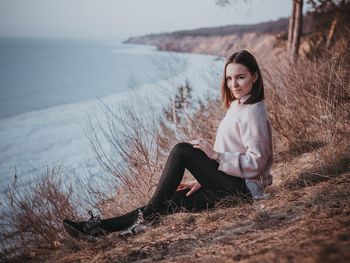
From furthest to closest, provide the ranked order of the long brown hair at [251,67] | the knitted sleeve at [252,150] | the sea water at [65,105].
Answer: the sea water at [65,105], the long brown hair at [251,67], the knitted sleeve at [252,150]

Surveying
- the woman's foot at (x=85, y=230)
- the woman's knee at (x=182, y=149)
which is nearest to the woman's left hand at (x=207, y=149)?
the woman's knee at (x=182, y=149)

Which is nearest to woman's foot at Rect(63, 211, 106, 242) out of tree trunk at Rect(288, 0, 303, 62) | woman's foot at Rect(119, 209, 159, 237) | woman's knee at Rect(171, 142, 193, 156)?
woman's foot at Rect(119, 209, 159, 237)

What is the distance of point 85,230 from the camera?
8.16 ft

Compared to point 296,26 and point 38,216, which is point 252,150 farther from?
point 296,26

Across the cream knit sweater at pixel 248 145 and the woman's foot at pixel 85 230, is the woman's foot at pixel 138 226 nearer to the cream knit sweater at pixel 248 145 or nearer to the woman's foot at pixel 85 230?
the woman's foot at pixel 85 230

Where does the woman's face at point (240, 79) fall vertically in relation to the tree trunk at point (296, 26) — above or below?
below

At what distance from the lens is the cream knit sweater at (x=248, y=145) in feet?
7.61

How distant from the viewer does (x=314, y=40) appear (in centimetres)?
1085

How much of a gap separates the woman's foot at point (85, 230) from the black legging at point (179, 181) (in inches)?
2.5

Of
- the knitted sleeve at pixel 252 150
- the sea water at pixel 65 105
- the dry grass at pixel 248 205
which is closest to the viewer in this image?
the dry grass at pixel 248 205

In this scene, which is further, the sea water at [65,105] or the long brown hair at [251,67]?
the sea water at [65,105]

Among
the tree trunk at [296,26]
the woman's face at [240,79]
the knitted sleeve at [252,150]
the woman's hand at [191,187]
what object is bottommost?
the woman's hand at [191,187]

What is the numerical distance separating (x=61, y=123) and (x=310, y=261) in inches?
670

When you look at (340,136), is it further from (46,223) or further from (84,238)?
(46,223)
